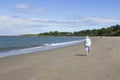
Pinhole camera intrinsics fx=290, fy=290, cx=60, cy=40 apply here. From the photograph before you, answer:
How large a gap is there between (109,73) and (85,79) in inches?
69.9

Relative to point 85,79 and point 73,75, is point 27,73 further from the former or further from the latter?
point 85,79

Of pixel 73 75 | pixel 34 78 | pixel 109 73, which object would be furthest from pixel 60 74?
pixel 109 73

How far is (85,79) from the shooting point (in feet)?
36.0

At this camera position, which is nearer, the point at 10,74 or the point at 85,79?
the point at 85,79

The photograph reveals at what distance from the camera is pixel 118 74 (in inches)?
472

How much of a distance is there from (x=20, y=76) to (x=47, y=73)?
4.03 feet

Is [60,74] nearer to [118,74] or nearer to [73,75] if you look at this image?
[73,75]

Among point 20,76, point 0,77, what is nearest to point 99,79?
point 20,76

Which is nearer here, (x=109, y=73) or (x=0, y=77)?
(x=0, y=77)

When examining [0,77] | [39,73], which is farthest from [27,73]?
[0,77]

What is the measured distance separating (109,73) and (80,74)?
1.27 metres

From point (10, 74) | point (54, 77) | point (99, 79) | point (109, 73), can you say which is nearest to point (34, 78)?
point (54, 77)

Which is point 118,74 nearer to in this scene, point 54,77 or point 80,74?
point 80,74

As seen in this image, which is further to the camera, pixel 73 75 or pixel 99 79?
pixel 73 75
